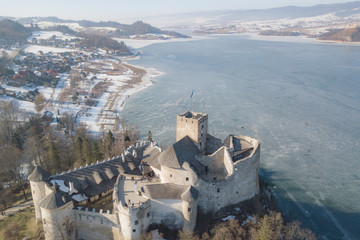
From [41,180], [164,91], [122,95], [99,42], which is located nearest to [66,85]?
[122,95]

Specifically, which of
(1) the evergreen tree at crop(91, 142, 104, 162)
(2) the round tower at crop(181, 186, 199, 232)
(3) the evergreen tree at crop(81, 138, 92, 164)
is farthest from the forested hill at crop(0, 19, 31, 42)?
(2) the round tower at crop(181, 186, 199, 232)

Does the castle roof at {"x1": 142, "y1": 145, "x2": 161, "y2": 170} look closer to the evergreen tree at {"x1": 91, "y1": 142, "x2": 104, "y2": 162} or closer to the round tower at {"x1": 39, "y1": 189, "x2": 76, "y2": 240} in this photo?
the evergreen tree at {"x1": 91, "y1": 142, "x2": 104, "y2": 162}

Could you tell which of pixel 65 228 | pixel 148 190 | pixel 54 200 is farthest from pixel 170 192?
pixel 54 200

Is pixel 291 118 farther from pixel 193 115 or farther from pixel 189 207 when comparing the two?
pixel 189 207

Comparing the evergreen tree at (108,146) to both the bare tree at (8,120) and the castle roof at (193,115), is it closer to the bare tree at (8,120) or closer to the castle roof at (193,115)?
the castle roof at (193,115)

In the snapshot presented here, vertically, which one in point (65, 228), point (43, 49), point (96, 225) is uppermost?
A: point (43, 49)

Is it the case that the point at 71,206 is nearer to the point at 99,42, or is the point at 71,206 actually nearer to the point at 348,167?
the point at 348,167
